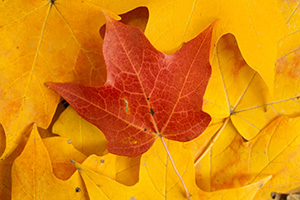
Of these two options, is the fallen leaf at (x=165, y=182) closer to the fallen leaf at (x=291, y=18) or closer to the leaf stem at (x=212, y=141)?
the leaf stem at (x=212, y=141)

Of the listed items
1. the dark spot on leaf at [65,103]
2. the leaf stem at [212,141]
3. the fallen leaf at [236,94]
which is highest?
the dark spot on leaf at [65,103]

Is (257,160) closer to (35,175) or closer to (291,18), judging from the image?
(291,18)

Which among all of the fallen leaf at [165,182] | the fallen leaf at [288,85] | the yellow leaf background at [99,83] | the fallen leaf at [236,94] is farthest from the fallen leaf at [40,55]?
the fallen leaf at [288,85]

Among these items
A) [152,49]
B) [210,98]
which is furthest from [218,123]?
[152,49]

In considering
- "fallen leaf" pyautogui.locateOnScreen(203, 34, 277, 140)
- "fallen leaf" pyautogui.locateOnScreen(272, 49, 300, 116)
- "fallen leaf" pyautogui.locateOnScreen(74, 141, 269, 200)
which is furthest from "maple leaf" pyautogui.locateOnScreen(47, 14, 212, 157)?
"fallen leaf" pyautogui.locateOnScreen(272, 49, 300, 116)

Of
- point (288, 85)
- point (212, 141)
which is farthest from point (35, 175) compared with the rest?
point (288, 85)

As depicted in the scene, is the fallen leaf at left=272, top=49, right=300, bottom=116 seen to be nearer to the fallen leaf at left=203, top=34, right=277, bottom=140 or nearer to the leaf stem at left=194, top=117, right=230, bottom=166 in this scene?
the fallen leaf at left=203, top=34, right=277, bottom=140
